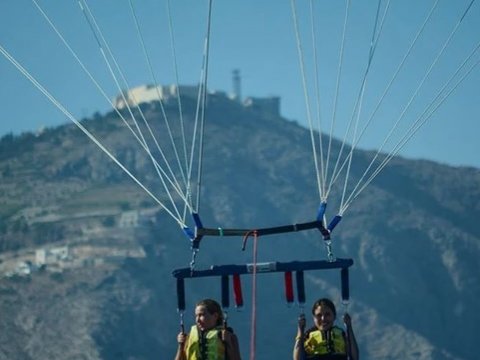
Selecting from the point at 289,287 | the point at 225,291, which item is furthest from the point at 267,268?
the point at 225,291

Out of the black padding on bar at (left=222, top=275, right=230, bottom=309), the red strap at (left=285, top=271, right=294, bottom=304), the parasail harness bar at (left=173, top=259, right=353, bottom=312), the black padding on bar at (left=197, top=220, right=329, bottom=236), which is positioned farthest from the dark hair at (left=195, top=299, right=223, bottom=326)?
the red strap at (left=285, top=271, right=294, bottom=304)

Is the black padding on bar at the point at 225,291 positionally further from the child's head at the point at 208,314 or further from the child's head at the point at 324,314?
the child's head at the point at 324,314

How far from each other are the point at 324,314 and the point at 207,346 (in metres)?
1.87

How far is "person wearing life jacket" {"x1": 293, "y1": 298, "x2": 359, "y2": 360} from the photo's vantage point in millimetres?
23500

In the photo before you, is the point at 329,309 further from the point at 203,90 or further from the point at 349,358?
the point at 203,90

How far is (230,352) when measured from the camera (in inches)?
893

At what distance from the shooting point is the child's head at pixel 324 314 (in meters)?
23.4

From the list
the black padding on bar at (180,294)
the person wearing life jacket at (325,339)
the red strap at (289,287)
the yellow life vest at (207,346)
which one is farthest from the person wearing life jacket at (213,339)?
the red strap at (289,287)

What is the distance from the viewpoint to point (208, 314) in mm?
22531

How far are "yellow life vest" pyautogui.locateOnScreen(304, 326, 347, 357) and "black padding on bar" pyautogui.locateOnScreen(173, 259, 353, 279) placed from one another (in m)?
0.94

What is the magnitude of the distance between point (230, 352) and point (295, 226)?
2600 mm

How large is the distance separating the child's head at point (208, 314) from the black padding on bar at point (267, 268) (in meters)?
1.05

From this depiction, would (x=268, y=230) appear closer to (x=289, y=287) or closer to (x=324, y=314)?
(x=289, y=287)

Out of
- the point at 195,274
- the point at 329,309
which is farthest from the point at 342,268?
the point at 195,274
